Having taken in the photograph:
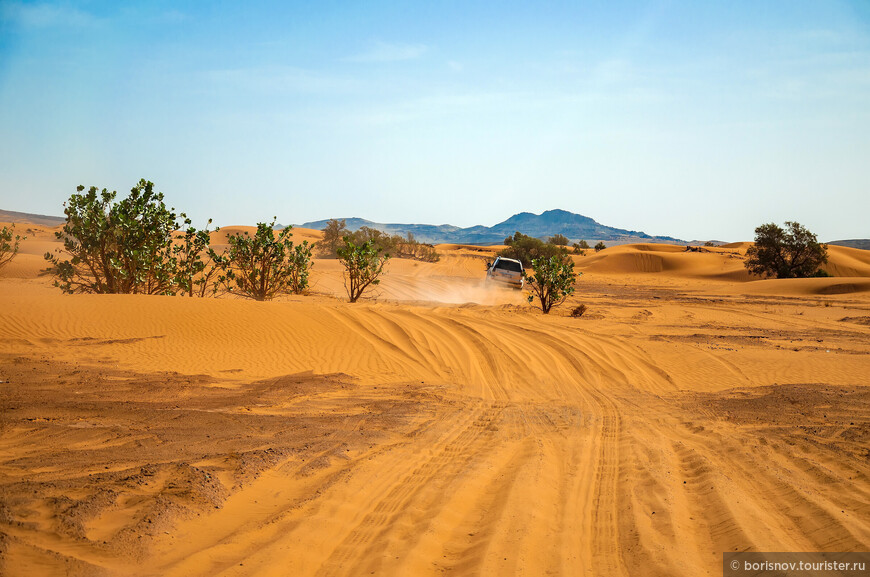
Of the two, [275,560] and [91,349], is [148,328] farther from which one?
[275,560]

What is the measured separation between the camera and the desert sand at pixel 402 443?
3.26 m

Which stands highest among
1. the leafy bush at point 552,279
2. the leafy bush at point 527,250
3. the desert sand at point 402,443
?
the leafy bush at point 527,250

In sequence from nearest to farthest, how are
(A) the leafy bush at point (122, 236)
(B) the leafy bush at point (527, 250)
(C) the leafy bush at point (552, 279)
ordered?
1. (A) the leafy bush at point (122, 236)
2. (C) the leafy bush at point (552, 279)
3. (B) the leafy bush at point (527, 250)

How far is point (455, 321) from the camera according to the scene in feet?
41.8

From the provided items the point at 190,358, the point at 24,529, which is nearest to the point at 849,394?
the point at 24,529

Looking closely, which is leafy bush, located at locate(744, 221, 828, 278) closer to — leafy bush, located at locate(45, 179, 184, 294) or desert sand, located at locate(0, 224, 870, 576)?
desert sand, located at locate(0, 224, 870, 576)

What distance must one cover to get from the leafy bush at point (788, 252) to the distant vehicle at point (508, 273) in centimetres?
2344

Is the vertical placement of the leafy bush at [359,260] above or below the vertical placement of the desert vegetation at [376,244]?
below

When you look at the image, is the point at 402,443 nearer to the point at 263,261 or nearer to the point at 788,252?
the point at 263,261

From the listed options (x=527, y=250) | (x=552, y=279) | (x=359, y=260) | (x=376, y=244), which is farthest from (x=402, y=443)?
(x=527, y=250)

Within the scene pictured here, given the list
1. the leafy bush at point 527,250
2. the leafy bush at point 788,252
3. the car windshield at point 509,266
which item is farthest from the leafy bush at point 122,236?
the leafy bush at point 788,252

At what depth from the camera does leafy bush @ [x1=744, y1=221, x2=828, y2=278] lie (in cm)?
3547

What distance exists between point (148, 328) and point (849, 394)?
12.2 metres

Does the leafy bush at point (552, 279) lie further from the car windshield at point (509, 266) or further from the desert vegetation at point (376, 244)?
the desert vegetation at point (376, 244)
